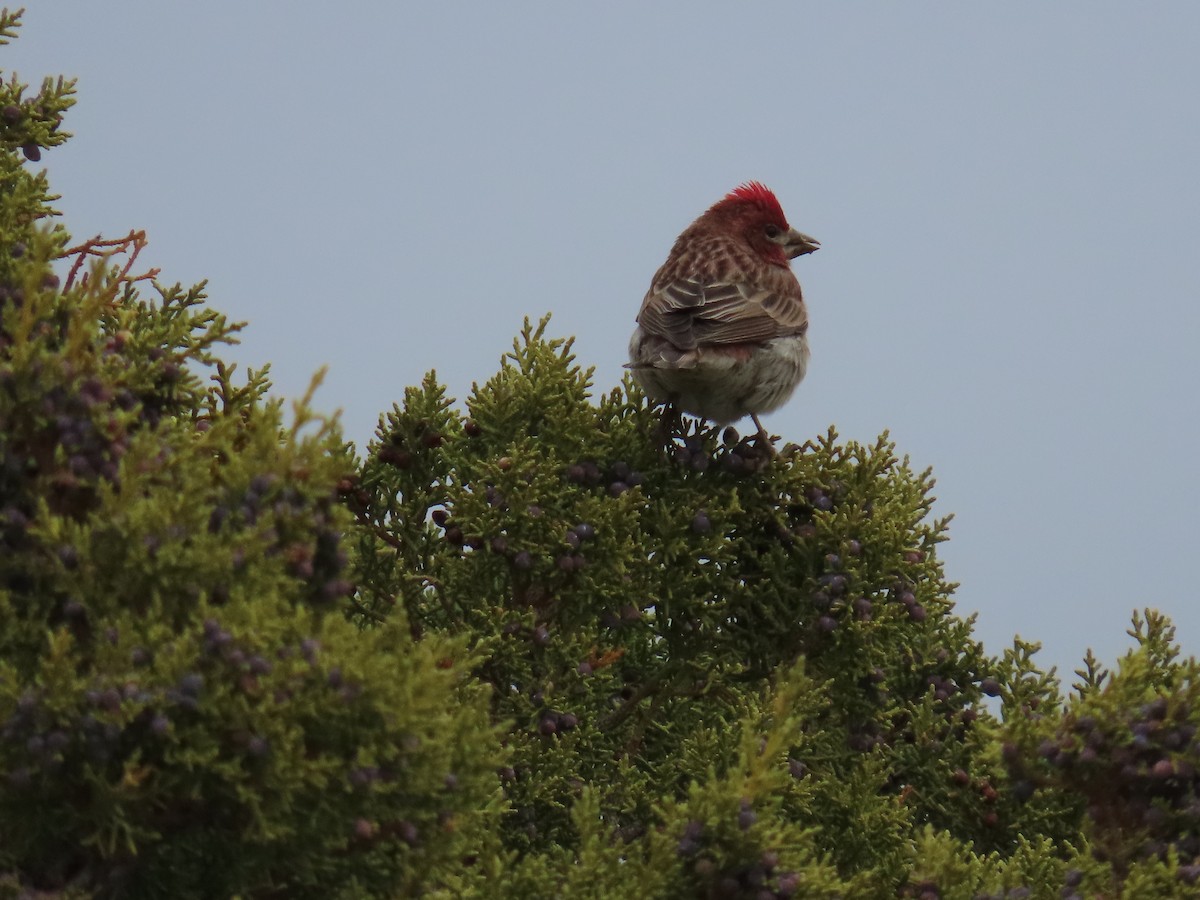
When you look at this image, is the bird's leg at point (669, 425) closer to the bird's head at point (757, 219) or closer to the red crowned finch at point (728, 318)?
the red crowned finch at point (728, 318)

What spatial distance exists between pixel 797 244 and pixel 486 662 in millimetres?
4816

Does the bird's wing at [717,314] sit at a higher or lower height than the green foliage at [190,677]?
higher

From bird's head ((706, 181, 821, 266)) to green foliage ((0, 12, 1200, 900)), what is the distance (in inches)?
115

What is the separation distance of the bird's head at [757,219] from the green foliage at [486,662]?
2930 millimetres

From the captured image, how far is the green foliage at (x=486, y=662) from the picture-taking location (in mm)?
4344

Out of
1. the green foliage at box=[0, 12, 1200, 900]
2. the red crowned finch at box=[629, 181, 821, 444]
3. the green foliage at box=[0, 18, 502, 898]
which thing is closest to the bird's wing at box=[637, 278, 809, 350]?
the red crowned finch at box=[629, 181, 821, 444]

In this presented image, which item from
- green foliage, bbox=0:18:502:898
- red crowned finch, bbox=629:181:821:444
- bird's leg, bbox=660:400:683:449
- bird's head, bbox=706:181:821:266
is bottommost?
green foliage, bbox=0:18:502:898

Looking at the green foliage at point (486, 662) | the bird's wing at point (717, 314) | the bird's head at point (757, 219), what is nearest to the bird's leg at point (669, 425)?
the green foliage at point (486, 662)

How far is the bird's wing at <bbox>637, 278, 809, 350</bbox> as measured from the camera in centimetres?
862

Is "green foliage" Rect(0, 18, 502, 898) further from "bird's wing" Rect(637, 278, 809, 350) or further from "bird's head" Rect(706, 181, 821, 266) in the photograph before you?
"bird's head" Rect(706, 181, 821, 266)

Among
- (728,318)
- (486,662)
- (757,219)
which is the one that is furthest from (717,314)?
(486,662)

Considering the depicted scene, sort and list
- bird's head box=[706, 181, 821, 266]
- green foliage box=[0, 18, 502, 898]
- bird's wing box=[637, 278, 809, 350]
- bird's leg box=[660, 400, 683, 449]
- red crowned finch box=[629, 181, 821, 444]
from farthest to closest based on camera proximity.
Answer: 1. bird's head box=[706, 181, 821, 266]
2. bird's wing box=[637, 278, 809, 350]
3. red crowned finch box=[629, 181, 821, 444]
4. bird's leg box=[660, 400, 683, 449]
5. green foliage box=[0, 18, 502, 898]

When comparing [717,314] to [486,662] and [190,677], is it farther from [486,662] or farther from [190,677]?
[190,677]

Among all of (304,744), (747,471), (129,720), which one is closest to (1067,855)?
(747,471)
